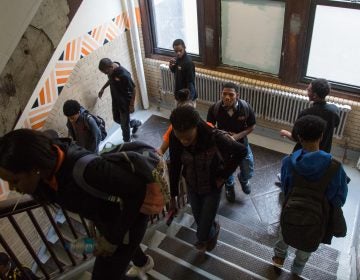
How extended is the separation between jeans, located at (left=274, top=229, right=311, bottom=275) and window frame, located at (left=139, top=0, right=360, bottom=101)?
2794 millimetres

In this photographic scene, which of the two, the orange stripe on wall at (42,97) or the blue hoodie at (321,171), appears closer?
the blue hoodie at (321,171)

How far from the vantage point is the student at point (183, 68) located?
494 cm

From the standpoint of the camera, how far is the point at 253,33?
204 inches

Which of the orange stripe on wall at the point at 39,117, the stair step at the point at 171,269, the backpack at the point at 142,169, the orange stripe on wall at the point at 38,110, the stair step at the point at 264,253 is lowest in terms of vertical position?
the stair step at the point at 264,253

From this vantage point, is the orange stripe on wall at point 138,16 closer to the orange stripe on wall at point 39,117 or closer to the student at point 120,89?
the student at point 120,89

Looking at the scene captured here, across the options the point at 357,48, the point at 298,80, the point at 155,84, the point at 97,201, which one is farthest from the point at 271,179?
the point at 97,201

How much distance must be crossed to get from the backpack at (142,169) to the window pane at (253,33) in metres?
3.66

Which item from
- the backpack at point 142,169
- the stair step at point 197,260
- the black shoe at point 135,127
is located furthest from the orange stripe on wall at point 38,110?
the backpack at point 142,169

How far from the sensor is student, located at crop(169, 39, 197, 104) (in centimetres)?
494

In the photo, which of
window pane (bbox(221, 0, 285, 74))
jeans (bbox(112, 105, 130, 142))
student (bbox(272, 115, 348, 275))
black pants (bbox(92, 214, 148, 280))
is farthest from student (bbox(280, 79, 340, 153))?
jeans (bbox(112, 105, 130, 142))

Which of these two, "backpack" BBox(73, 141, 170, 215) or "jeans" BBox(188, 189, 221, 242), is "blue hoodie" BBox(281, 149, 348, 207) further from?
"backpack" BBox(73, 141, 170, 215)

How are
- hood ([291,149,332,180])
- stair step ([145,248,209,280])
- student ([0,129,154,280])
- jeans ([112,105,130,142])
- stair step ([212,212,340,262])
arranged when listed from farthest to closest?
Result: jeans ([112,105,130,142]), stair step ([212,212,340,262]), stair step ([145,248,209,280]), hood ([291,149,332,180]), student ([0,129,154,280])

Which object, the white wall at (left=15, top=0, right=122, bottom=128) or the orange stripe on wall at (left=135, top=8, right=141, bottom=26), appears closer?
the white wall at (left=15, top=0, right=122, bottom=128)

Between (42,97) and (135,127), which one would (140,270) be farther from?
(135,127)
